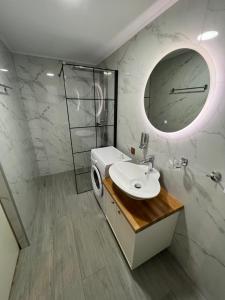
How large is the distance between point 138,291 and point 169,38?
7.38 feet

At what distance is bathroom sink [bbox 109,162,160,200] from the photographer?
3.86ft

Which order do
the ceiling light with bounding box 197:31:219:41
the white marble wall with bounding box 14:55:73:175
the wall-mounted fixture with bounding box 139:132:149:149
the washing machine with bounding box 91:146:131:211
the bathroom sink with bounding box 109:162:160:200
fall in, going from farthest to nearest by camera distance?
the white marble wall with bounding box 14:55:73:175 → the washing machine with bounding box 91:146:131:211 → the wall-mounted fixture with bounding box 139:132:149:149 → the bathroom sink with bounding box 109:162:160:200 → the ceiling light with bounding box 197:31:219:41

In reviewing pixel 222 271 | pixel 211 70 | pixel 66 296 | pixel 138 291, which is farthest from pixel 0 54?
pixel 222 271

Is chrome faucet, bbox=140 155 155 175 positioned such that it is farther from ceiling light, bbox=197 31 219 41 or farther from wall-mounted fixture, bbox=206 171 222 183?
ceiling light, bbox=197 31 219 41

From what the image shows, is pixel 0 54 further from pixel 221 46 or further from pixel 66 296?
pixel 66 296

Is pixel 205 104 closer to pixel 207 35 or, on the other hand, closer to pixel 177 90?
pixel 177 90

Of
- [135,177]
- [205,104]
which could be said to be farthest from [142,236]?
[205,104]

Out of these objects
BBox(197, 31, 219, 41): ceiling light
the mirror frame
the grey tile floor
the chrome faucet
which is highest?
BBox(197, 31, 219, 41): ceiling light

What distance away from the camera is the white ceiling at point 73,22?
1068 millimetres

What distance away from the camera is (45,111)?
2502mm

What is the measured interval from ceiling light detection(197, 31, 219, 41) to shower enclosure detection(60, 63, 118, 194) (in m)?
1.39

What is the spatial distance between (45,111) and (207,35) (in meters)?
2.55

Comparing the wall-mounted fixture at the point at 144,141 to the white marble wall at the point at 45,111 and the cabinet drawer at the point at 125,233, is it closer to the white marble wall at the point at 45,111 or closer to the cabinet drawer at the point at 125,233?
the cabinet drawer at the point at 125,233

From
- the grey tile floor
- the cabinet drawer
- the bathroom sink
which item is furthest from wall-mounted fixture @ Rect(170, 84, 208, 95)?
the grey tile floor
